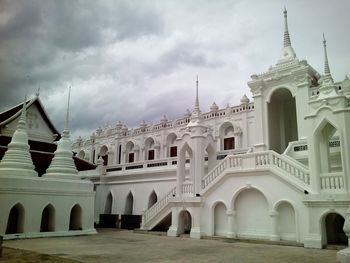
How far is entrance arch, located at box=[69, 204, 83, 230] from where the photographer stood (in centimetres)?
1939

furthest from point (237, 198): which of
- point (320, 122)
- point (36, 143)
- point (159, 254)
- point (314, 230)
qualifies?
point (36, 143)

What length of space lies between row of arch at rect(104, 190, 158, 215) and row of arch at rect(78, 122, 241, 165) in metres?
7.60

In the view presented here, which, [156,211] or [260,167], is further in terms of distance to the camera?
[156,211]

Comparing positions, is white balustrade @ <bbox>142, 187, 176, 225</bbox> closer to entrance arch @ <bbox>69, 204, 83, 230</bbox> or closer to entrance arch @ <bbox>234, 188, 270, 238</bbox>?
entrance arch @ <bbox>69, 204, 83, 230</bbox>

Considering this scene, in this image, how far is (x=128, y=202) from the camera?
81.6 feet

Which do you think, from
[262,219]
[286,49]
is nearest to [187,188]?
[262,219]

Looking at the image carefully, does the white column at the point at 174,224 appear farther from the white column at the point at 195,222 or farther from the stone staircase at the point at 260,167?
the white column at the point at 195,222

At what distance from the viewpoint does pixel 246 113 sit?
2631 cm

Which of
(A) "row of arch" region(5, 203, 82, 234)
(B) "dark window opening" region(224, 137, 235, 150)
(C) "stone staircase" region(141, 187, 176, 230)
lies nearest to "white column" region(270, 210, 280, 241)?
(C) "stone staircase" region(141, 187, 176, 230)

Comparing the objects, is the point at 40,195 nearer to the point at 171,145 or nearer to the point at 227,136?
the point at 227,136

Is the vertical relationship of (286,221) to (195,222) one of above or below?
above

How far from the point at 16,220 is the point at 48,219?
5.17ft

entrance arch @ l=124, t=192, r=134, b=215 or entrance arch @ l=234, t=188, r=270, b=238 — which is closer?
entrance arch @ l=234, t=188, r=270, b=238

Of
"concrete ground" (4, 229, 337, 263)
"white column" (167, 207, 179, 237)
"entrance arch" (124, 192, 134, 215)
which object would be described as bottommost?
"concrete ground" (4, 229, 337, 263)
